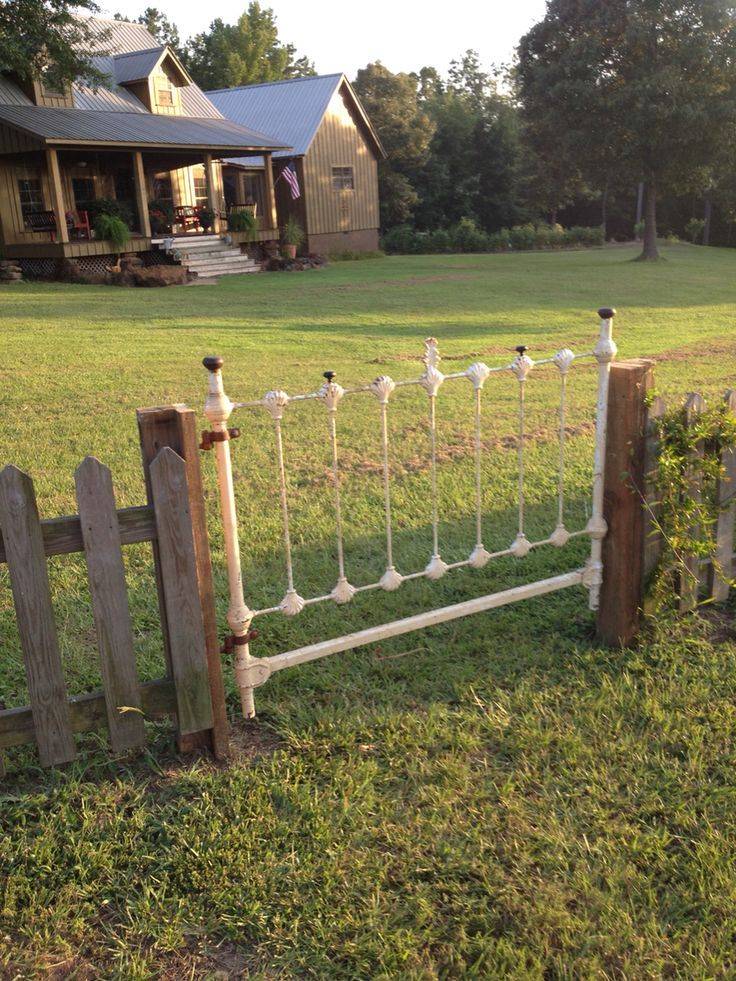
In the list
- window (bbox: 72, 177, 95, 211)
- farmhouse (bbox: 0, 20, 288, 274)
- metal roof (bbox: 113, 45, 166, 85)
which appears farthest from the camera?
metal roof (bbox: 113, 45, 166, 85)

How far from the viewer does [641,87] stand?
29109 millimetres

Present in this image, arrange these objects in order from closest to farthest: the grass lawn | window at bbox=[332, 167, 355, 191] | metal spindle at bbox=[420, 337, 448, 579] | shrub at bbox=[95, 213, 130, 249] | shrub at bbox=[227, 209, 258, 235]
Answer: the grass lawn < metal spindle at bbox=[420, 337, 448, 579] < shrub at bbox=[95, 213, 130, 249] < shrub at bbox=[227, 209, 258, 235] < window at bbox=[332, 167, 355, 191]

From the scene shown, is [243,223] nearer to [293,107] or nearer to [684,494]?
[293,107]

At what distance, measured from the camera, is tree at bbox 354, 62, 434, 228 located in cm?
4319

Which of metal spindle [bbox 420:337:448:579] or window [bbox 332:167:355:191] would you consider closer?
metal spindle [bbox 420:337:448:579]

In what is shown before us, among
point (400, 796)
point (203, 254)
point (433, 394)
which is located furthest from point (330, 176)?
point (400, 796)

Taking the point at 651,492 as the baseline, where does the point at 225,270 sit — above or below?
below

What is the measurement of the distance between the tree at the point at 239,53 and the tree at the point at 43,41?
3146cm

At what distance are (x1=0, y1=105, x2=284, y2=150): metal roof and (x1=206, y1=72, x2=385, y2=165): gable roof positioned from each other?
4.21m

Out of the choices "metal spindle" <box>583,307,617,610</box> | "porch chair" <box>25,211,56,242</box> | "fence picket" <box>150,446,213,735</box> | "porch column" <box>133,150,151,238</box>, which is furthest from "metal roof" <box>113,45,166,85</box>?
"fence picket" <box>150,446,213,735</box>

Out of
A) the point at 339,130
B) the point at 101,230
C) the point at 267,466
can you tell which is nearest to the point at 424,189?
the point at 339,130

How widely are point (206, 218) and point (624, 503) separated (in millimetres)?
25161

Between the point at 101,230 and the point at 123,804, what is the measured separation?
72.5 ft

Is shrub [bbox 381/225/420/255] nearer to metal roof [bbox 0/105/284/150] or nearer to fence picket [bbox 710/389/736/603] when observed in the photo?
metal roof [bbox 0/105/284/150]
